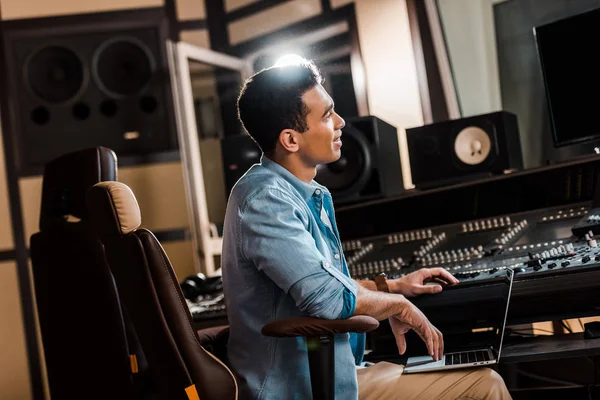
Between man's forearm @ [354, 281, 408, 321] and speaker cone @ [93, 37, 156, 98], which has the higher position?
speaker cone @ [93, 37, 156, 98]

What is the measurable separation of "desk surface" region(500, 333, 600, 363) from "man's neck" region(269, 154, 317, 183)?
640 millimetres

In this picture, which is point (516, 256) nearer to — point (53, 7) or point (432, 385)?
point (432, 385)

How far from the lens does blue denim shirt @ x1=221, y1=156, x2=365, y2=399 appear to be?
5.38 ft

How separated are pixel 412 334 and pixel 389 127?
0.99 m

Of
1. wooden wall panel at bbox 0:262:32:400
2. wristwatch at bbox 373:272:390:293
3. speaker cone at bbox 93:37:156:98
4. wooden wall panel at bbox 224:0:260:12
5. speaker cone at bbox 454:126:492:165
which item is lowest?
wooden wall panel at bbox 0:262:32:400

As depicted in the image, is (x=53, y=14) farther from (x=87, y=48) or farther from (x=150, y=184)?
(x=150, y=184)

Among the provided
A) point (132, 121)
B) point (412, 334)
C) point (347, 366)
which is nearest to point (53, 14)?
point (132, 121)

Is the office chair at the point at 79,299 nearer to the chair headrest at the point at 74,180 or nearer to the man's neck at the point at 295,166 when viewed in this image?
the chair headrest at the point at 74,180

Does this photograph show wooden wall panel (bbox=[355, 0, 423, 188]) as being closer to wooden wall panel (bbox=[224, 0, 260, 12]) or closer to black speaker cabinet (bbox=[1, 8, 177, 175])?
wooden wall panel (bbox=[224, 0, 260, 12])

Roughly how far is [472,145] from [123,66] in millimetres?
2343

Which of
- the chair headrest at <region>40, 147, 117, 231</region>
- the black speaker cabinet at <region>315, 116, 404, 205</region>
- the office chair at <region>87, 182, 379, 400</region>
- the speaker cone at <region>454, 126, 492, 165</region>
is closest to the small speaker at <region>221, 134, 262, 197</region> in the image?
the black speaker cabinet at <region>315, 116, 404, 205</region>

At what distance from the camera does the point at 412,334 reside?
239 centimetres

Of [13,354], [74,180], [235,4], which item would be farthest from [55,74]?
[74,180]

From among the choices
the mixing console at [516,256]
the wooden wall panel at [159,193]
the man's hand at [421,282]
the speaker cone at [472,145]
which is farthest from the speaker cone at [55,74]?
the man's hand at [421,282]
